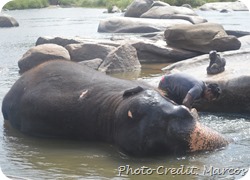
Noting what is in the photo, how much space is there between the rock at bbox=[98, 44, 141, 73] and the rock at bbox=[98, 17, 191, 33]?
11.0 meters

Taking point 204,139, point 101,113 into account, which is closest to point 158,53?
point 101,113

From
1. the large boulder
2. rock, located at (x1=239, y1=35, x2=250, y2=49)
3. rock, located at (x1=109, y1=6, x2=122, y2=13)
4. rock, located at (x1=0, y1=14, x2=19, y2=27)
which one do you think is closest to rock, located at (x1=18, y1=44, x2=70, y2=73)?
the large boulder

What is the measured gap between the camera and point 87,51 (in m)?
16.6

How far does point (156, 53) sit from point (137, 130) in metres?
10.5

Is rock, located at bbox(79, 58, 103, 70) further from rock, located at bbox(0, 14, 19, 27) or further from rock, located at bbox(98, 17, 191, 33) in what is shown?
rock, located at bbox(0, 14, 19, 27)

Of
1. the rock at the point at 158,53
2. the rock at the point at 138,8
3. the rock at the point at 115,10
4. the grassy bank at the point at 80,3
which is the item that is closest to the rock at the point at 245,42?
the rock at the point at 158,53

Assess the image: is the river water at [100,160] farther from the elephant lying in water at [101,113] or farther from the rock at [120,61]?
the rock at [120,61]

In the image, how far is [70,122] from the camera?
26.3 feet

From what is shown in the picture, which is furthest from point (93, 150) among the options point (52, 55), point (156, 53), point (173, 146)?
point (156, 53)

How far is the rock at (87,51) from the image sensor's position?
54.1 feet

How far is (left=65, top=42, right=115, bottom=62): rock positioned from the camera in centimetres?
1650

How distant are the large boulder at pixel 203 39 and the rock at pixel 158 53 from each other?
10.0 inches

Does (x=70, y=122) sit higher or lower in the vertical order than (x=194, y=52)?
higher

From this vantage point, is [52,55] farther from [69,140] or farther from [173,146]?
[173,146]
